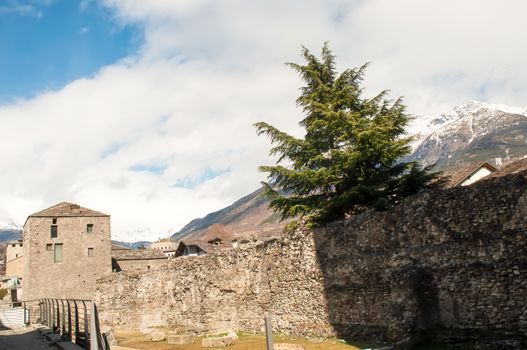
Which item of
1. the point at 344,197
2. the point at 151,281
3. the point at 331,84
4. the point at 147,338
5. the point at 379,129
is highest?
the point at 331,84

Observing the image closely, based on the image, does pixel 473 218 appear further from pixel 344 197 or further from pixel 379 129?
pixel 379 129

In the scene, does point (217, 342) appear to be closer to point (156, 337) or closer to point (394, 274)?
point (156, 337)

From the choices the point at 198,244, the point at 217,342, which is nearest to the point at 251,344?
the point at 217,342

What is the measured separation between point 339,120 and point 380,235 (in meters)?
8.25

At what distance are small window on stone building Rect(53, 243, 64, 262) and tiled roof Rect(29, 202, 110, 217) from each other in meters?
3.14

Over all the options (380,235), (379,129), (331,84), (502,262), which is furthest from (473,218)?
(331,84)

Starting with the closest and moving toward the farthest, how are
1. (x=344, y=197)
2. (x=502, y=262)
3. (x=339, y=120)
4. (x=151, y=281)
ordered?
(x=502, y=262), (x=344, y=197), (x=339, y=120), (x=151, y=281)

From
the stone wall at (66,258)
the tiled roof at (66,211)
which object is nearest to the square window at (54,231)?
the stone wall at (66,258)

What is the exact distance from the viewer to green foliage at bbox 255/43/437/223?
71.1 feet

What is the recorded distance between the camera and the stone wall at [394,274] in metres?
12.5

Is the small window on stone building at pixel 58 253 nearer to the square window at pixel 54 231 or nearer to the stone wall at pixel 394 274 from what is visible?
the square window at pixel 54 231

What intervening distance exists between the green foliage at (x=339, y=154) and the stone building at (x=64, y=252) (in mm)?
28783

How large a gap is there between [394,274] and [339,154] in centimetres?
847

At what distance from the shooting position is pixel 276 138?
25.8 meters
